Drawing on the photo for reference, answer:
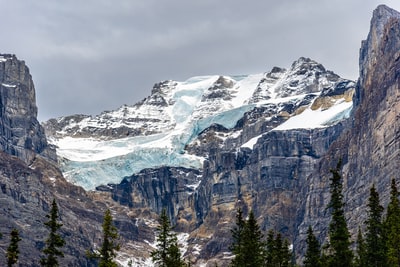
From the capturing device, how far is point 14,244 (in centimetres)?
8306

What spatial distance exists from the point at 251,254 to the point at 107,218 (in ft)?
63.7

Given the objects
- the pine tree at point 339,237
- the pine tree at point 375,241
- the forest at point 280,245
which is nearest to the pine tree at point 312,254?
the forest at point 280,245

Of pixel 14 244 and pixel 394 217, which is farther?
pixel 394 217

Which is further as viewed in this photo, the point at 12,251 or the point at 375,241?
the point at 375,241

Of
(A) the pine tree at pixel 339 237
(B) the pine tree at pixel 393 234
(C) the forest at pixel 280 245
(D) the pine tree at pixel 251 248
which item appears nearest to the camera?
(C) the forest at pixel 280 245

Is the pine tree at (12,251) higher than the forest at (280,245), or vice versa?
the forest at (280,245)

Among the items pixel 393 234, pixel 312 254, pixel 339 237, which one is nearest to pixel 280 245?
A: pixel 312 254

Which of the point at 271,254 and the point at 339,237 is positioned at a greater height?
the point at 271,254

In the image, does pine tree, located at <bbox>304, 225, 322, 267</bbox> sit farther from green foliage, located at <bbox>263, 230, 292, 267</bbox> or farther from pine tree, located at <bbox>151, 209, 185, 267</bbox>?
pine tree, located at <bbox>151, 209, 185, 267</bbox>

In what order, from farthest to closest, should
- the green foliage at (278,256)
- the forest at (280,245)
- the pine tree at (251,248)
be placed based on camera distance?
1. the green foliage at (278,256)
2. the pine tree at (251,248)
3. the forest at (280,245)

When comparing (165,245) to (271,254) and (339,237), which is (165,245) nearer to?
(339,237)

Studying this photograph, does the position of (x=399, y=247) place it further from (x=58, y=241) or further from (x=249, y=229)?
(x=58, y=241)

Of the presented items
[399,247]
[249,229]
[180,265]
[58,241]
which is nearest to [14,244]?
[58,241]

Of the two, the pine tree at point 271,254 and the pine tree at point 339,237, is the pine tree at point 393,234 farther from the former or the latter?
the pine tree at point 271,254
